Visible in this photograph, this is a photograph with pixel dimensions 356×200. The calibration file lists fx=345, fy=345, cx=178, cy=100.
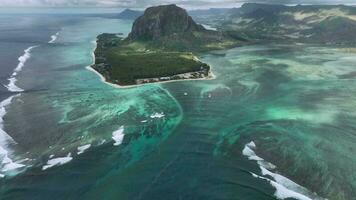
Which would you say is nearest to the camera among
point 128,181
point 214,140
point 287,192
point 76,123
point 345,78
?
point 287,192

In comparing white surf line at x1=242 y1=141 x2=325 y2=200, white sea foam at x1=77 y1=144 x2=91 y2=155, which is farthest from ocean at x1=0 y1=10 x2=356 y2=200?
white sea foam at x1=77 y1=144 x2=91 y2=155

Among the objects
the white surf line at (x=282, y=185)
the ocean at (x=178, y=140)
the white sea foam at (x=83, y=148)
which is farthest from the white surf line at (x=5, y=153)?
the white surf line at (x=282, y=185)

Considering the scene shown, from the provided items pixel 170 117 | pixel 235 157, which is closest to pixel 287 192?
pixel 235 157

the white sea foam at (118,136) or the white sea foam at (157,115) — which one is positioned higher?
the white sea foam at (157,115)

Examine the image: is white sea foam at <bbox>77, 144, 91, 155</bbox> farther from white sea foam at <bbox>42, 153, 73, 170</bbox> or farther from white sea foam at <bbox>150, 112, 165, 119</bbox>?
white sea foam at <bbox>150, 112, 165, 119</bbox>

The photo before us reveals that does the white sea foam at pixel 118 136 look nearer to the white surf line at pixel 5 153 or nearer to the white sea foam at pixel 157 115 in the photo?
the white sea foam at pixel 157 115

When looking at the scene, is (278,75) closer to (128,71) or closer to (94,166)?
(128,71)

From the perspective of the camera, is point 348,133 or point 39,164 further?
point 348,133

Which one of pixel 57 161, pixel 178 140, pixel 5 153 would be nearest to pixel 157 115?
pixel 178 140

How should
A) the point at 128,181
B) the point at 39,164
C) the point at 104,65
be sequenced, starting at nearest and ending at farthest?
1. the point at 128,181
2. the point at 39,164
3. the point at 104,65
